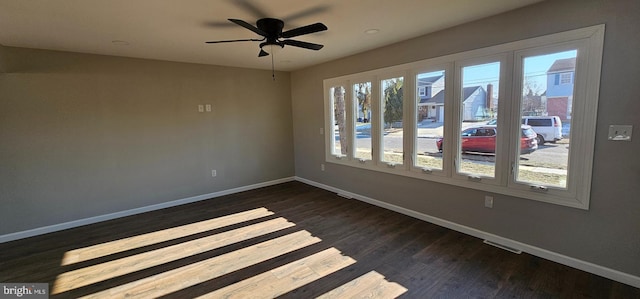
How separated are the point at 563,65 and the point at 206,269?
3.72m

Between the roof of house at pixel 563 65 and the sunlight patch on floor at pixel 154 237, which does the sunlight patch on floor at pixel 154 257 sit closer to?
the sunlight patch on floor at pixel 154 237

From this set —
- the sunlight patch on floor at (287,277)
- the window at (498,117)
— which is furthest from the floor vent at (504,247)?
the sunlight patch on floor at (287,277)

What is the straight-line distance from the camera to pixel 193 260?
2.75 m

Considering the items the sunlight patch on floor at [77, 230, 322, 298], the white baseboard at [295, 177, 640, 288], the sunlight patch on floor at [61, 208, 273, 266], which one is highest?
the white baseboard at [295, 177, 640, 288]

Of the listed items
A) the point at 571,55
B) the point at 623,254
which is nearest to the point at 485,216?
the point at 623,254

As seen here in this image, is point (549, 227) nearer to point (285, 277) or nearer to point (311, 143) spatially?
point (285, 277)

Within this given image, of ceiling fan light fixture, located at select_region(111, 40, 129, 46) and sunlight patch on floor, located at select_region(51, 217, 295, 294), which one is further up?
ceiling fan light fixture, located at select_region(111, 40, 129, 46)

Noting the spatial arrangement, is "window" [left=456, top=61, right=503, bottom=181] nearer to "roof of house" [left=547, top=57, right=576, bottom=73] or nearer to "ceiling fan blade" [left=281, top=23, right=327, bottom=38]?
"roof of house" [left=547, top=57, right=576, bottom=73]

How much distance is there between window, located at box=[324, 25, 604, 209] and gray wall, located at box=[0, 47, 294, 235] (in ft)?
7.98

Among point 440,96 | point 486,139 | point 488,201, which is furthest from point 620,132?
point 440,96

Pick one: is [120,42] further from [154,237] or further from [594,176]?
[594,176]

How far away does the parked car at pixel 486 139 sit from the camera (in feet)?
8.63

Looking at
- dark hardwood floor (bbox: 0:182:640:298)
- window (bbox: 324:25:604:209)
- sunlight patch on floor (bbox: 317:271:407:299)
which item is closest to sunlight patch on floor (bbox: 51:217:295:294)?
dark hardwood floor (bbox: 0:182:640:298)

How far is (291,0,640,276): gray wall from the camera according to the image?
210 centimetres
